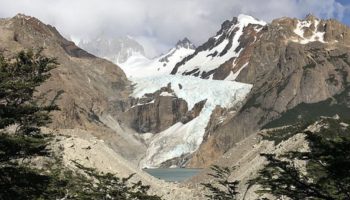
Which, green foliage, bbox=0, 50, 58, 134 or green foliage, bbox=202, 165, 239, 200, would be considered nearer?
green foliage, bbox=0, 50, 58, 134

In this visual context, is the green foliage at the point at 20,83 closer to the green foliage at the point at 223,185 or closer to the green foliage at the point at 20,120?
the green foliage at the point at 20,120

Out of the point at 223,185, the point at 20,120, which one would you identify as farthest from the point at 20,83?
the point at 223,185

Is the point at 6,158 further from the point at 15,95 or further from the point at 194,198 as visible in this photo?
the point at 194,198

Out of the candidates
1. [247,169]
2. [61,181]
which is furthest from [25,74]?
[247,169]

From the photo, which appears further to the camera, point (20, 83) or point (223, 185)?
point (223, 185)

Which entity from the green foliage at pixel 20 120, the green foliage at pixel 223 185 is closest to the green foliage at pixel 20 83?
the green foliage at pixel 20 120

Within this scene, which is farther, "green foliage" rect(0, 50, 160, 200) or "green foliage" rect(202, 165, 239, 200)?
"green foliage" rect(202, 165, 239, 200)

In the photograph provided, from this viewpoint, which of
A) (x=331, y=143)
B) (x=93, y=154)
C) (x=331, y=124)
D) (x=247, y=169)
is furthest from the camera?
(x=247, y=169)

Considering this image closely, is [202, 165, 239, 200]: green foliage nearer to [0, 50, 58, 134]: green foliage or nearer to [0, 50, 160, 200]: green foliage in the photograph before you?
[0, 50, 160, 200]: green foliage

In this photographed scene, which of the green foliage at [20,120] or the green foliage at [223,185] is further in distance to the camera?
the green foliage at [223,185]

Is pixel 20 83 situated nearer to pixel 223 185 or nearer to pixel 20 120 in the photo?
pixel 20 120

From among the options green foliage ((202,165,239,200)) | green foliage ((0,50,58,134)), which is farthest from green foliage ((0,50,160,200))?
green foliage ((202,165,239,200))
